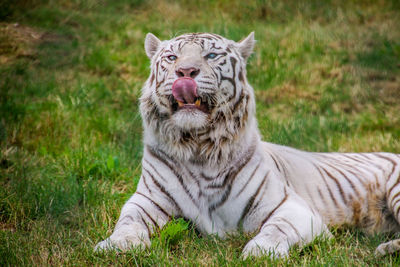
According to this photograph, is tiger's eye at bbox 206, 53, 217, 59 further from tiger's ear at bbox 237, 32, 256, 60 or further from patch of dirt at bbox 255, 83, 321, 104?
patch of dirt at bbox 255, 83, 321, 104

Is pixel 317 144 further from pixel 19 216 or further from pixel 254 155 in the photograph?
pixel 19 216

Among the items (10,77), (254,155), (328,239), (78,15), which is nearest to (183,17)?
(78,15)

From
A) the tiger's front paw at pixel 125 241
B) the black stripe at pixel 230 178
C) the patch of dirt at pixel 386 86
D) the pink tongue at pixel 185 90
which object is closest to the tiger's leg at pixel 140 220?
the tiger's front paw at pixel 125 241

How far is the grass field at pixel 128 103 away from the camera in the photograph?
2.96m

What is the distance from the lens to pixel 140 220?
299cm

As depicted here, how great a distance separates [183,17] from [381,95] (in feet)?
11.1

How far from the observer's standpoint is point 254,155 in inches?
128

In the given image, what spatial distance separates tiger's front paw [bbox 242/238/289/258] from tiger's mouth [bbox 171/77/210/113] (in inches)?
34.4

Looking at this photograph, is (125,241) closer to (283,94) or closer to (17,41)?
(17,41)

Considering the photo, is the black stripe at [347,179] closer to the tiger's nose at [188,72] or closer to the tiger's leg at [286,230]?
the tiger's leg at [286,230]

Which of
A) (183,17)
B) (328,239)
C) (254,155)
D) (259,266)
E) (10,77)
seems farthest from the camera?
(183,17)

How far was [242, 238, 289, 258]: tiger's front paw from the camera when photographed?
2.62 metres

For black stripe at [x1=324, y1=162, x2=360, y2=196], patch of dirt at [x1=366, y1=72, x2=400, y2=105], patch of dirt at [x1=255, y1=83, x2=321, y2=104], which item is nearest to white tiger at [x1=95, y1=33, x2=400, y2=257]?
black stripe at [x1=324, y1=162, x2=360, y2=196]

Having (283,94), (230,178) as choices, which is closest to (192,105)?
(230,178)
